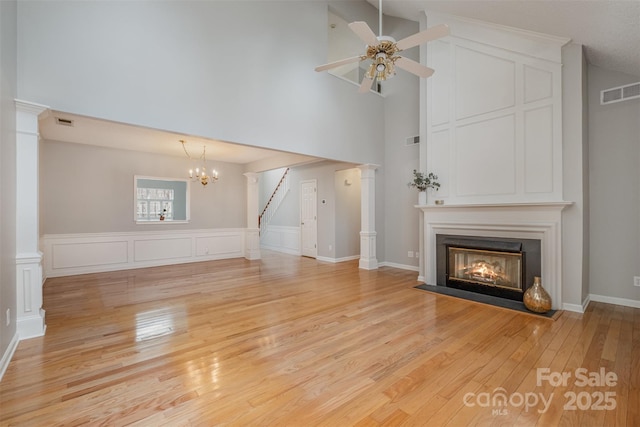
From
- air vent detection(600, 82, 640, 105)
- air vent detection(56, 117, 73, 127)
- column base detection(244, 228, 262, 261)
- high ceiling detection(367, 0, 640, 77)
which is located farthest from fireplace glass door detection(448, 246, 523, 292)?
air vent detection(56, 117, 73, 127)

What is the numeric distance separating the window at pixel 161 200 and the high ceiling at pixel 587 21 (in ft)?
22.9

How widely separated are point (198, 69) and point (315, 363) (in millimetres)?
3981

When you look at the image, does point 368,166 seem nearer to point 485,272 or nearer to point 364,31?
point 485,272

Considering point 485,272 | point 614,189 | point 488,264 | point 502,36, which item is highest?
point 502,36

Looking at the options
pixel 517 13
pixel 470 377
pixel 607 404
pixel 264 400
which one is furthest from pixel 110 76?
pixel 607 404

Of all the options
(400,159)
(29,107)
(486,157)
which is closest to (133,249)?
→ (29,107)

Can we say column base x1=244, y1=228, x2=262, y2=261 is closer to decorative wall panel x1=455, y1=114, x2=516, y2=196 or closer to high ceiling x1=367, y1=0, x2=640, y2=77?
decorative wall panel x1=455, y1=114, x2=516, y2=196

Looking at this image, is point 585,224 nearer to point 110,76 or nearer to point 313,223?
point 313,223

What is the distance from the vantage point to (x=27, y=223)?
2781 mm

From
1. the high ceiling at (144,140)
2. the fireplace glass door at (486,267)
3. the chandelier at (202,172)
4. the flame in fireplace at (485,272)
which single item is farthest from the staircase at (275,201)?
the flame in fireplace at (485,272)

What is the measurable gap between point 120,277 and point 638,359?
289 inches

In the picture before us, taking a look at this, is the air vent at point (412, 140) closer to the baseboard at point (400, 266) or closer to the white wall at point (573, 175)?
the white wall at point (573, 175)

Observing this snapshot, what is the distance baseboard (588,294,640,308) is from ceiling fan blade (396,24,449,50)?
4.16 metres

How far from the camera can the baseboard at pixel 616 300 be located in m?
3.67
